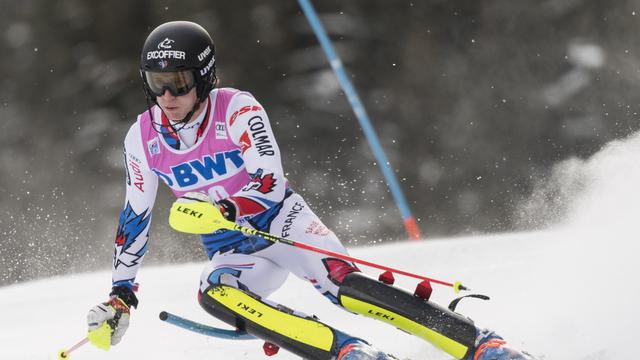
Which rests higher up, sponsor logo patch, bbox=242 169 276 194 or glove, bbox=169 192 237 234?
sponsor logo patch, bbox=242 169 276 194

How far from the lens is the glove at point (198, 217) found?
132 inches

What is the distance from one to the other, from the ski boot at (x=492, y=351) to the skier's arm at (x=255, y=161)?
1028 mm

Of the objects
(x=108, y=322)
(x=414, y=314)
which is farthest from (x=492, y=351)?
(x=108, y=322)

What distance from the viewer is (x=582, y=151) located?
9.76m

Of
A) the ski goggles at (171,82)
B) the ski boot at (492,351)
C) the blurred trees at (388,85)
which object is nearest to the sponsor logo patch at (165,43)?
the ski goggles at (171,82)

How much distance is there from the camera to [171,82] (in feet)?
12.2

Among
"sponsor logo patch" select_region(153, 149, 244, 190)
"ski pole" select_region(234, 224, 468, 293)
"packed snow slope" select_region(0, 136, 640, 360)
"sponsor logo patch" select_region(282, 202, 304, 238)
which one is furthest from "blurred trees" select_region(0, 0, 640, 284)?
"ski pole" select_region(234, 224, 468, 293)

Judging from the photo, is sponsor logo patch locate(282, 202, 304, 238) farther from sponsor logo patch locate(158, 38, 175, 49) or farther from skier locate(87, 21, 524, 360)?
sponsor logo patch locate(158, 38, 175, 49)

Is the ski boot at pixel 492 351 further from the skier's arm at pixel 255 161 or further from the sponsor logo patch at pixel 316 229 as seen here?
the skier's arm at pixel 255 161

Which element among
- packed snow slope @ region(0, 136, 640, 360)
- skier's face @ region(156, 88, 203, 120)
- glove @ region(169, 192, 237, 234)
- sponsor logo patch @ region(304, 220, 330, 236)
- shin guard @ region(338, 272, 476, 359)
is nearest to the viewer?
glove @ region(169, 192, 237, 234)

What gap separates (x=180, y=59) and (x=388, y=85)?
256 inches

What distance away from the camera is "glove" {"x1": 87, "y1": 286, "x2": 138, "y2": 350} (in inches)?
148

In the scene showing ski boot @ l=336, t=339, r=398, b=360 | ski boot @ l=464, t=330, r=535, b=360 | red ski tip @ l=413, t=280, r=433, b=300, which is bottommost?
ski boot @ l=336, t=339, r=398, b=360

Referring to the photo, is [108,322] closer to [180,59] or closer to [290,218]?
[290,218]
